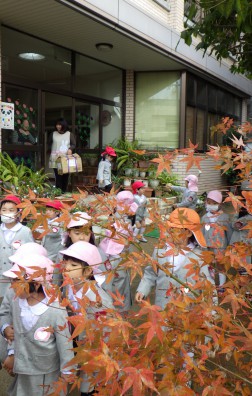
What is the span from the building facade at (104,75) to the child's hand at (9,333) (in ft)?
19.9

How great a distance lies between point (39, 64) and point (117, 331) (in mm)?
8614

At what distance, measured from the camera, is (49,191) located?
7973mm

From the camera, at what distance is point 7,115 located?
7.99 meters

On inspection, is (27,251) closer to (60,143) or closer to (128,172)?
(60,143)

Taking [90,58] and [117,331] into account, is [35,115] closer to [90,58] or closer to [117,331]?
[90,58]

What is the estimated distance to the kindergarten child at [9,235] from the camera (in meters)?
3.89

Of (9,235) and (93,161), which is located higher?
(93,161)

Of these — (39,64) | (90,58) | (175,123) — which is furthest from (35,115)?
(175,123)

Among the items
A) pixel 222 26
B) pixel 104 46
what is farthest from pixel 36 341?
pixel 104 46

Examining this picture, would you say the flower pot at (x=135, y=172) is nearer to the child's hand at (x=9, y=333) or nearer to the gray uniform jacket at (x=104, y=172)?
the gray uniform jacket at (x=104, y=172)

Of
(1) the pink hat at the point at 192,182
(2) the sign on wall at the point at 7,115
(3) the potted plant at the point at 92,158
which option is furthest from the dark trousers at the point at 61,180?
(1) the pink hat at the point at 192,182

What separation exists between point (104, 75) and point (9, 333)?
982 centimetres

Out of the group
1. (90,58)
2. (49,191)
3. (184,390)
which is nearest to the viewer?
(184,390)

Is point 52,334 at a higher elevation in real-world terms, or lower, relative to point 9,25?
lower
